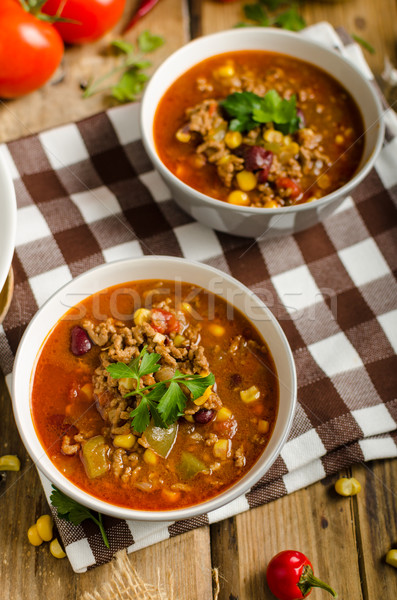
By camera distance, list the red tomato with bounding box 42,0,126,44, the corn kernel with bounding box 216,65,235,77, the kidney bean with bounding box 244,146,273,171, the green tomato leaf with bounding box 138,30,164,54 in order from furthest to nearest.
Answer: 1. the green tomato leaf with bounding box 138,30,164,54
2. the red tomato with bounding box 42,0,126,44
3. the corn kernel with bounding box 216,65,235,77
4. the kidney bean with bounding box 244,146,273,171

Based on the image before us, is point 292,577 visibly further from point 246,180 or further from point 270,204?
point 246,180

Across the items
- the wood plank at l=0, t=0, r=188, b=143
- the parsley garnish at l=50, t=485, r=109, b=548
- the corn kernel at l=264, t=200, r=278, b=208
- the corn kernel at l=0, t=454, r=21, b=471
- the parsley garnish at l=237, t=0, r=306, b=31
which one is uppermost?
the wood plank at l=0, t=0, r=188, b=143

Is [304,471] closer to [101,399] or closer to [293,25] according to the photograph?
[101,399]

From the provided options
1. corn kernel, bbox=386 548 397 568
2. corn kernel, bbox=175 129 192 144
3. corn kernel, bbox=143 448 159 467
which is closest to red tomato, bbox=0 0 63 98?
corn kernel, bbox=175 129 192 144

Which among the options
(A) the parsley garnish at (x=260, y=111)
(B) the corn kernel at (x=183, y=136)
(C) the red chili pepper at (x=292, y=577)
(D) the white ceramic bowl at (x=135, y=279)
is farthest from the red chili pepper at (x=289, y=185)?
(C) the red chili pepper at (x=292, y=577)

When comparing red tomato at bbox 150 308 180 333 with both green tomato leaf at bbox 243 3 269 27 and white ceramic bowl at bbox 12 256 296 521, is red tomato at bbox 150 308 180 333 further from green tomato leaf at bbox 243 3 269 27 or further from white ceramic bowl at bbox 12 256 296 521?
green tomato leaf at bbox 243 3 269 27

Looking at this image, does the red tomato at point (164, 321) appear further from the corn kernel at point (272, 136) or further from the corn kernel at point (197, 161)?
the corn kernel at point (272, 136)
